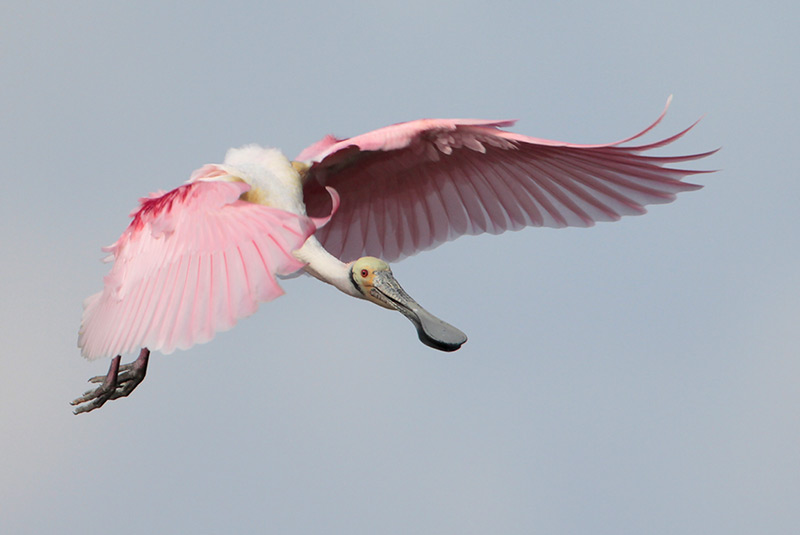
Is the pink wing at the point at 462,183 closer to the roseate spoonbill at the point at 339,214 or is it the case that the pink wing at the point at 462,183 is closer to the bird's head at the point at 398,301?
the roseate spoonbill at the point at 339,214

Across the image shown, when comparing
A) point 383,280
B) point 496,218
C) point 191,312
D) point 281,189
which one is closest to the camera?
point 191,312

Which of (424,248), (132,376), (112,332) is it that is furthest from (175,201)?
(424,248)

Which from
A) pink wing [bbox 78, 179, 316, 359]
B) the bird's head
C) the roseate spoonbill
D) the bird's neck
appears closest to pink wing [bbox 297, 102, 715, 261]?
the roseate spoonbill

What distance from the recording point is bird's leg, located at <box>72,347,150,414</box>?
9281 mm

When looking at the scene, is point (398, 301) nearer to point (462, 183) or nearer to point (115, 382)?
point (462, 183)

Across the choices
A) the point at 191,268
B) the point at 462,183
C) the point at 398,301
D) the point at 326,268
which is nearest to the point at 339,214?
the point at 462,183

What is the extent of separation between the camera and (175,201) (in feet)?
26.1

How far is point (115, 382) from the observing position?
931 centimetres

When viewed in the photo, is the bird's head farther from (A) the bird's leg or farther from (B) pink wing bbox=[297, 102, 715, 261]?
(A) the bird's leg

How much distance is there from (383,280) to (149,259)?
Result: 1.52 meters

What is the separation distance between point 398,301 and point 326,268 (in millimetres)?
644

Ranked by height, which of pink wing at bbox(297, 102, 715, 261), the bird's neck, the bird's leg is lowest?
the bird's leg

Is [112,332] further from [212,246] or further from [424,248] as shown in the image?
[424,248]

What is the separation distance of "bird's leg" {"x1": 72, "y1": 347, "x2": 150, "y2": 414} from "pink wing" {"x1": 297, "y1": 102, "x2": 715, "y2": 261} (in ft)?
5.91
